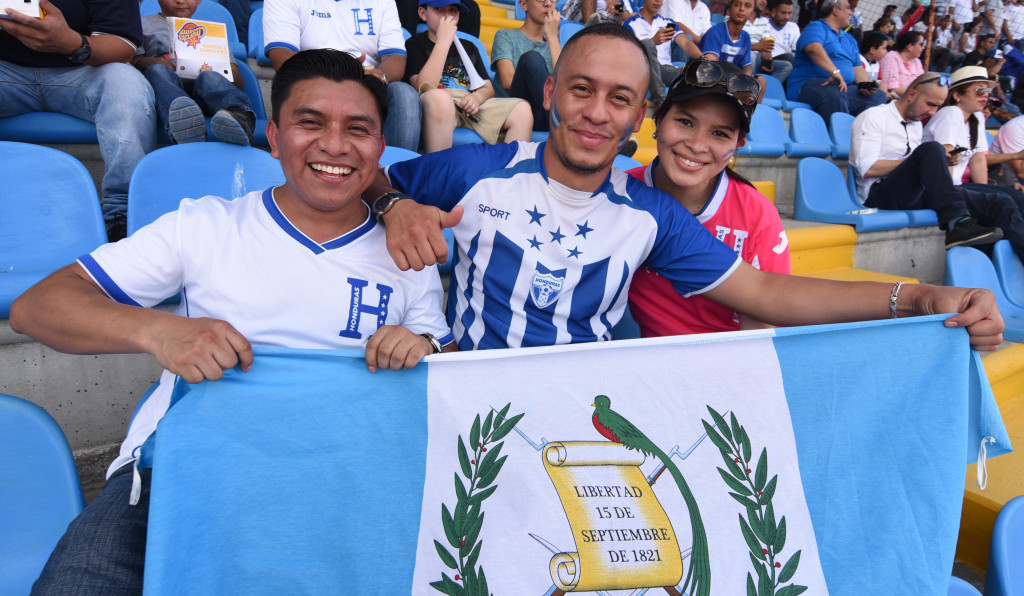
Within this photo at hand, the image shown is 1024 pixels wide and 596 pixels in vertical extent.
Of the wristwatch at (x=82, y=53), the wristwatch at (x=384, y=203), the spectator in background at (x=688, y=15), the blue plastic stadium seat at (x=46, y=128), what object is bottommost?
the blue plastic stadium seat at (x=46, y=128)

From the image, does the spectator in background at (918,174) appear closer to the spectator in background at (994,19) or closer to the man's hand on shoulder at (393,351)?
the man's hand on shoulder at (393,351)

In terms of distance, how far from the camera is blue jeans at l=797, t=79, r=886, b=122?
7.06 m

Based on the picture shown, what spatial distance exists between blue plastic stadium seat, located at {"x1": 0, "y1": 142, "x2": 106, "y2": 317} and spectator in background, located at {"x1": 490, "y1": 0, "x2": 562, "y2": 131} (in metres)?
2.73

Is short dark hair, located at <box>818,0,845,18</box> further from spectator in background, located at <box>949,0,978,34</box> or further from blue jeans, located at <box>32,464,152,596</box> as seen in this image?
blue jeans, located at <box>32,464,152,596</box>

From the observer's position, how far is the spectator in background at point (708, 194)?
6.31ft

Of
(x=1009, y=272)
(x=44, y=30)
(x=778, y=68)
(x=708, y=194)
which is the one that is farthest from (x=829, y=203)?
(x=44, y=30)

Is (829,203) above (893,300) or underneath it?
underneath

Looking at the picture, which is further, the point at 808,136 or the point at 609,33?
the point at 808,136

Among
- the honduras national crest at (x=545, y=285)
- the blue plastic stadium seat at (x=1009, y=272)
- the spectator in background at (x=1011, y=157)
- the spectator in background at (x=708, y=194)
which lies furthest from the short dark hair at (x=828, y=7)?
the honduras national crest at (x=545, y=285)

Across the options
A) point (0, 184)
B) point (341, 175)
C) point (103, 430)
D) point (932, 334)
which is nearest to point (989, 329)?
point (932, 334)

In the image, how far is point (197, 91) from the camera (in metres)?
2.93

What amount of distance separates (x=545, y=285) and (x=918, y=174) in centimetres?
506

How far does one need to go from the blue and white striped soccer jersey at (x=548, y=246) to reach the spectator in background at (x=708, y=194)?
0.18m

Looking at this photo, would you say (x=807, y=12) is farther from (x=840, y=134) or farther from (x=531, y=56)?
(x=531, y=56)
